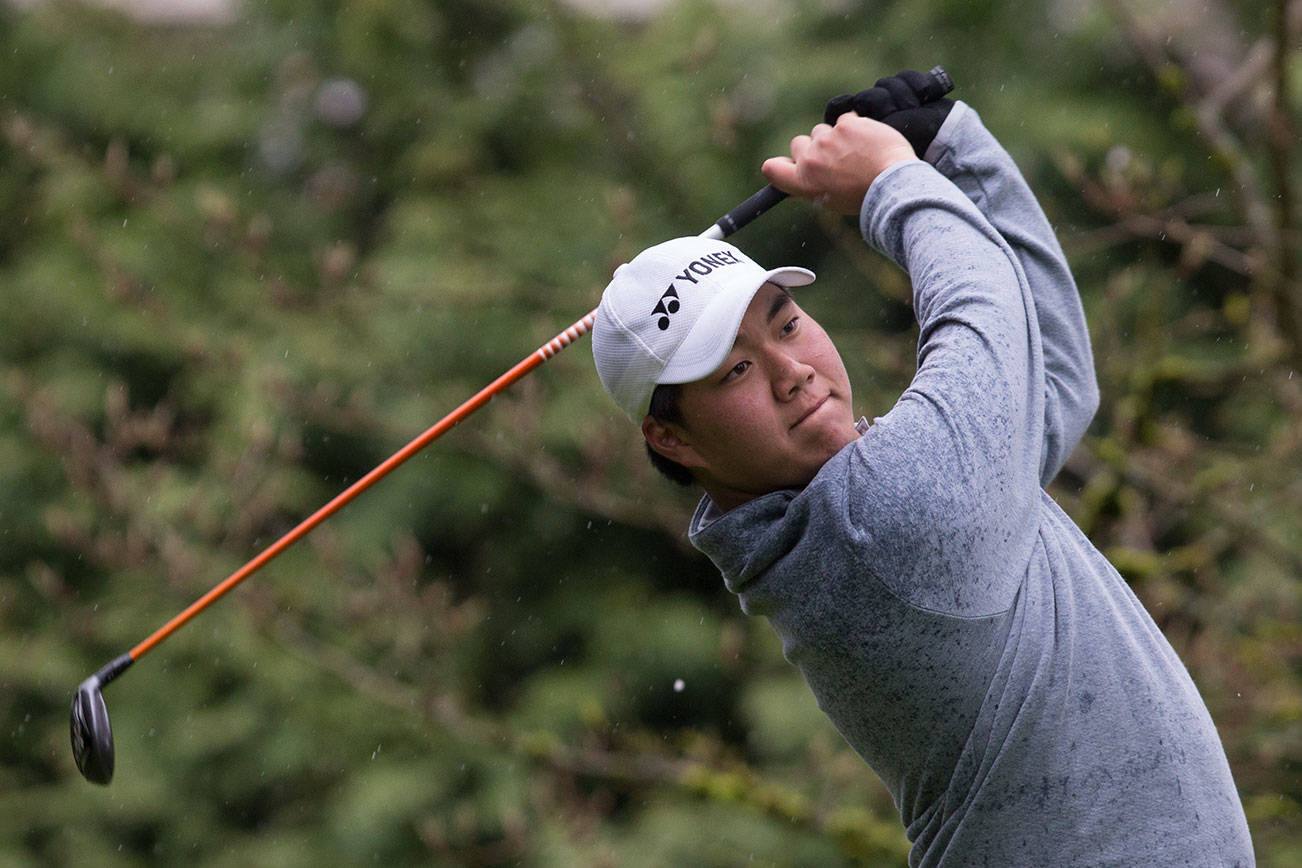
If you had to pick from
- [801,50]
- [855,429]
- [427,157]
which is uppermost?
[855,429]

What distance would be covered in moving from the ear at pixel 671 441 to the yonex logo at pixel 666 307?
0.13 metres

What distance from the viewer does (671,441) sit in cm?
160

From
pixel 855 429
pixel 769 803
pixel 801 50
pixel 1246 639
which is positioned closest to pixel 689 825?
pixel 769 803

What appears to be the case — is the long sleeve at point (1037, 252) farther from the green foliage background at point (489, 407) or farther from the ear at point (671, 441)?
the green foliage background at point (489, 407)

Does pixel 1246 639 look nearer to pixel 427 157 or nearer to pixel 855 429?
pixel 855 429

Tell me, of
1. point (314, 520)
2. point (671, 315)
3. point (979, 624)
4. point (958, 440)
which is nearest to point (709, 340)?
point (671, 315)

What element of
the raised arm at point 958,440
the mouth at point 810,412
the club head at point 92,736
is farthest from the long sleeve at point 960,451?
the club head at point 92,736

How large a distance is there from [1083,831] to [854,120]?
884 mm

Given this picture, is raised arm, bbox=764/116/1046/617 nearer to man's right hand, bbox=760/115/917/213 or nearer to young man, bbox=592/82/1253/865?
young man, bbox=592/82/1253/865

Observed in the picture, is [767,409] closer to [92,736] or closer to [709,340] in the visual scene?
[709,340]

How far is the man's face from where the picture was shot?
1525 millimetres

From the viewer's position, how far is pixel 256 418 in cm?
586

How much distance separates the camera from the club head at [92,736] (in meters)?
2.18

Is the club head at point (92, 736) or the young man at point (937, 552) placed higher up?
the young man at point (937, 552)
